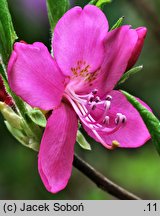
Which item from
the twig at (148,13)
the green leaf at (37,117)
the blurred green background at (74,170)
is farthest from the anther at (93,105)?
the blurred green background at (74,170)

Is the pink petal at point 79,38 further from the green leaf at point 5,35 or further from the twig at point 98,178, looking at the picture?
the twig at point 98,178

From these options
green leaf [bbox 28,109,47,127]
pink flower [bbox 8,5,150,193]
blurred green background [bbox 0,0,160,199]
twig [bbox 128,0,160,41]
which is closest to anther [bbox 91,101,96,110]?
pink flower [bbox 8,5,150,193]

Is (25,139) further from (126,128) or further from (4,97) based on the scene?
(126,128)

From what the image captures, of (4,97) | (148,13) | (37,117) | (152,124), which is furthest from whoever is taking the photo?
(148,13)

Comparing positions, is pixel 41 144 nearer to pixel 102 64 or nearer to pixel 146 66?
pixel 102 64

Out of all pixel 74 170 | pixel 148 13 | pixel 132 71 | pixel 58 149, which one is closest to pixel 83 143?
pixel 58 149

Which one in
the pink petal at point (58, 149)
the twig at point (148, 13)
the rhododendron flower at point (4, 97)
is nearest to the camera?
the pink petal at point (58, 149)
